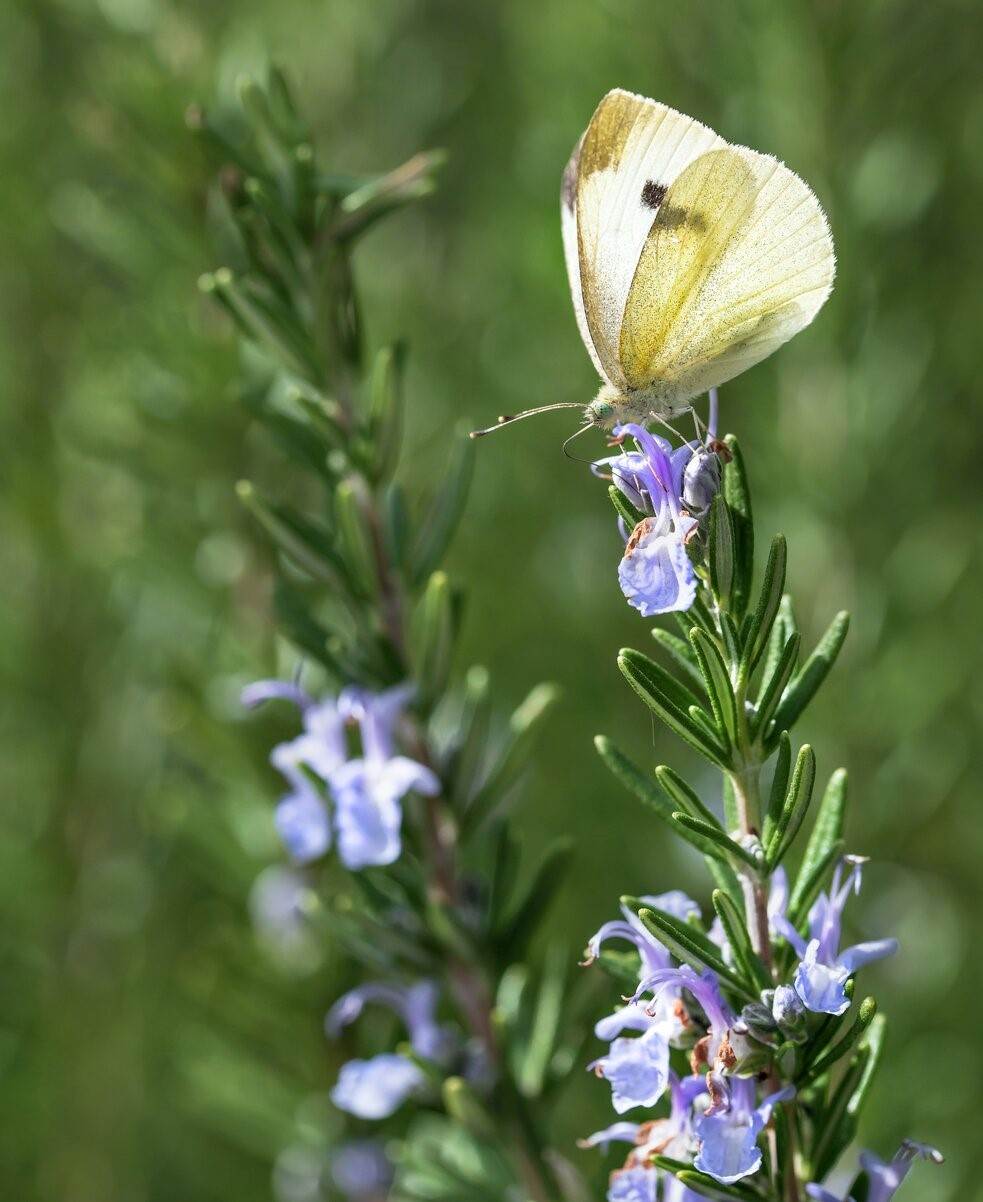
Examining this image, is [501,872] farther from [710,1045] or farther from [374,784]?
[710,1045]

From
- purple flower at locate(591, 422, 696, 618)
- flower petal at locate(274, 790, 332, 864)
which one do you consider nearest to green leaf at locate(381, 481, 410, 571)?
flower petal at locate(274, 790, 332, 864)

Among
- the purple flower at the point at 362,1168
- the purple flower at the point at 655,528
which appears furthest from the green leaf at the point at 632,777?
the purple flower at the point at 362,1168

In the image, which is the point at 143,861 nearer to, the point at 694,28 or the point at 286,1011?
the point at 286,1011

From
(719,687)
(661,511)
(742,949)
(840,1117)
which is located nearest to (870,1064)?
(840,1117)

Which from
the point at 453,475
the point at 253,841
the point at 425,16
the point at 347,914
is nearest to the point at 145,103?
the point at 453,475

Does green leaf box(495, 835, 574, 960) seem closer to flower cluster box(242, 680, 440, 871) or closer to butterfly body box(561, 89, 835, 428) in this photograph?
flower cluster box(242, 680, 440, 871)
